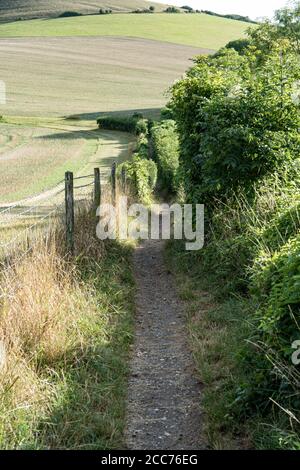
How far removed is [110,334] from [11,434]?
264cm

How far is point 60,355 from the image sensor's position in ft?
20.6

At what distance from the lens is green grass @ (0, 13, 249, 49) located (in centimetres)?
9344

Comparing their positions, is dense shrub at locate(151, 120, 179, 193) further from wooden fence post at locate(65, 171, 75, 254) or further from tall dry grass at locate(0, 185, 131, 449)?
tall dry grass at locate(0, 185, 131, 449)

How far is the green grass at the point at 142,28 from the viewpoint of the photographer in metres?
93.4

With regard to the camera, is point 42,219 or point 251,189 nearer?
point 42,219

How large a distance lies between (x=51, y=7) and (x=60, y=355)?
115m

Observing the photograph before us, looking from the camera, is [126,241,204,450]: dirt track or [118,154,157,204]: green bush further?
[118,154,157,204]: green bush

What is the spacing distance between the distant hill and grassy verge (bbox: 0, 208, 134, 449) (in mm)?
104720

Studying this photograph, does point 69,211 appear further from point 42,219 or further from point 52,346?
point 52,346

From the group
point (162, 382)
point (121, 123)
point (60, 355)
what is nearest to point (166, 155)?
point (162, 382)

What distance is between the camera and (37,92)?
67188 millimetres

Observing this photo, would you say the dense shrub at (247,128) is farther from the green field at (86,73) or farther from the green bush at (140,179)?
the green field at (86,73)

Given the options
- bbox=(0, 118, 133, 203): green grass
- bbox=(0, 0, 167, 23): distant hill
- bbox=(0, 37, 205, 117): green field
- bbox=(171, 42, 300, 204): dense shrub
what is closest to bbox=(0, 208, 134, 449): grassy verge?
bbox=(171, 42, 300, 204): dense shrub

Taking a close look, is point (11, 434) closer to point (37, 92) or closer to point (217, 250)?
point (217, 250)
